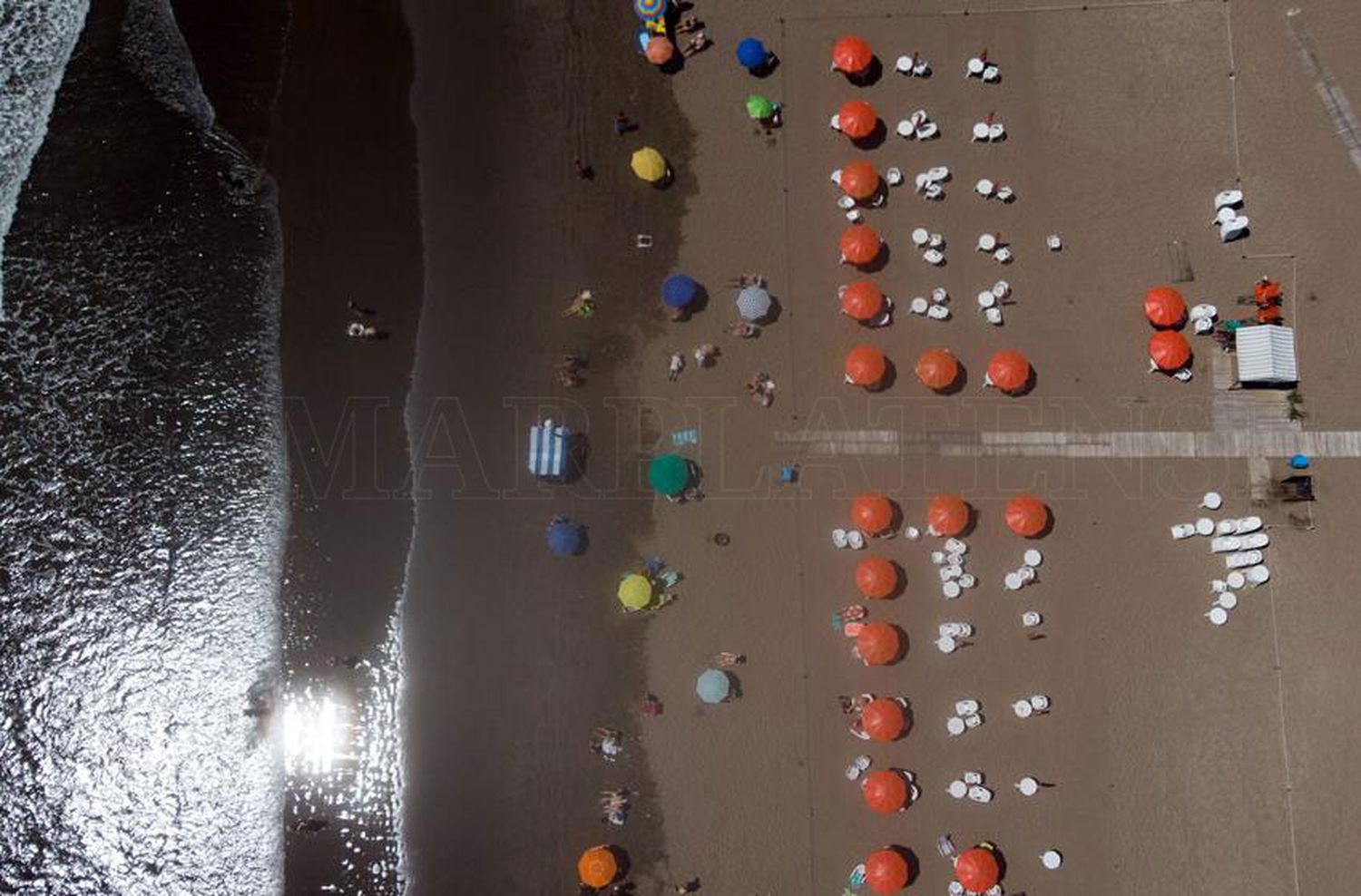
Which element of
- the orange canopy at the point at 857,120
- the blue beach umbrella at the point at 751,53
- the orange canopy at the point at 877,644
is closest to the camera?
the orange canopy at the point at 877,644

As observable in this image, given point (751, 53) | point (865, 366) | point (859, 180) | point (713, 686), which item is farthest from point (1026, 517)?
point (751, 53)

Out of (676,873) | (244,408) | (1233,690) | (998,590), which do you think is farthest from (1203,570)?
(244,408)

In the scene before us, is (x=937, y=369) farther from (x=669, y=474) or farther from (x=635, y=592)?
(x=635, y=592)

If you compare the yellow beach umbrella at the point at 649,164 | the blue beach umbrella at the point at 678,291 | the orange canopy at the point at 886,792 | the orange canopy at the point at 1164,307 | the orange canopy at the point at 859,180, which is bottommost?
the orange canopy at the point at 886,792

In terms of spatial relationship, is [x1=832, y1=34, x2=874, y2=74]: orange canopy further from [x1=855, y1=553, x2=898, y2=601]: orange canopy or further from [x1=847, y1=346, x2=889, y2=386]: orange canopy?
[x1=855, y1=553, x2=898, y2=601]: orange canopy

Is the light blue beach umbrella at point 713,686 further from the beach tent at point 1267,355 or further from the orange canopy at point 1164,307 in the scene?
the beach tent at point 1267,355

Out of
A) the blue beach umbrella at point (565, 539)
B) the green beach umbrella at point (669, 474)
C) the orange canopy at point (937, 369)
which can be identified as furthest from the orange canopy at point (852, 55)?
the blue beach umbrella at point (565, 539)

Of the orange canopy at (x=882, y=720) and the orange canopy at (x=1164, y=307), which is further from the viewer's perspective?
the orange canopy at (x=1164, y=307)

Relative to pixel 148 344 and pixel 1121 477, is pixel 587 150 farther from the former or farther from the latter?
pixel 1121 477
